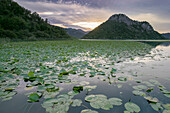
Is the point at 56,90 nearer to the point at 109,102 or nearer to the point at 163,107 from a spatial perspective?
the point at 109,102

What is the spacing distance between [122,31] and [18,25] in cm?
10136

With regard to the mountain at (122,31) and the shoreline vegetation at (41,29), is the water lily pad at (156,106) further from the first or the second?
the mountain at (122,31)

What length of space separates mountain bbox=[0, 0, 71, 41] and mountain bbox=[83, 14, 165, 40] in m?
66.0

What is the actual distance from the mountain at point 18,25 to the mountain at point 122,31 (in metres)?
66.0

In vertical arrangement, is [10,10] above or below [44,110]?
above

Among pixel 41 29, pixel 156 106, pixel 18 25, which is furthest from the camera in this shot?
pixel 41 29

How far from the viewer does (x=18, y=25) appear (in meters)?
45.4

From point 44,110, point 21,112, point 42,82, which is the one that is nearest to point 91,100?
point 44,110

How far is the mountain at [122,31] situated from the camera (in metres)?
110

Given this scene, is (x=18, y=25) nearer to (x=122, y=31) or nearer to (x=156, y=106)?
→ (x=156, y=106)

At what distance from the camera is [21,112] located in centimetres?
174

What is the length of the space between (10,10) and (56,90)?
2886 inches

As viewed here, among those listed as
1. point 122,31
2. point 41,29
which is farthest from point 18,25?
point 122,31

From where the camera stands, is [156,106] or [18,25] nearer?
[156,106]
